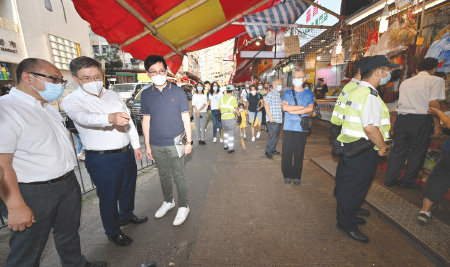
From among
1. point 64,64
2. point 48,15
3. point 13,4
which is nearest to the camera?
point 13,4

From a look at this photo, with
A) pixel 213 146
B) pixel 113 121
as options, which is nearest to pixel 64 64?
pixel 213 146

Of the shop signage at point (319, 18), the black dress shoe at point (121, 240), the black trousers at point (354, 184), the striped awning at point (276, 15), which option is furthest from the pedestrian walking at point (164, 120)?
the shop signage at point (319, 18)

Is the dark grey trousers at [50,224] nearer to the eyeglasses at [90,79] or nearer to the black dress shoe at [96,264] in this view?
the black dress shoe at [96,264]

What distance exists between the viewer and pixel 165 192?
3072 millimetres

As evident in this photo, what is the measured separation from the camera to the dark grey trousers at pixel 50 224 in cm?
146

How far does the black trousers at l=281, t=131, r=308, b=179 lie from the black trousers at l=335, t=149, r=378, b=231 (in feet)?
4.17

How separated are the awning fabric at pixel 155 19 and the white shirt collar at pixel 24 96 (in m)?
1.38

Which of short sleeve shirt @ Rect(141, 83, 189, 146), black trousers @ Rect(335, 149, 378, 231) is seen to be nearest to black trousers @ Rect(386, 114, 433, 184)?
black trousers @ Rect(335, 149, 378, 231)

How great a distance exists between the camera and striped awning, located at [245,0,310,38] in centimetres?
413

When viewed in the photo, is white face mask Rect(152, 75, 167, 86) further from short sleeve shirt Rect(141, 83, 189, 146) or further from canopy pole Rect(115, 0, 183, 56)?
canopy pole Rect(115, 0, 183, 56)

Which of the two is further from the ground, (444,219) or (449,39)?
(449,39)

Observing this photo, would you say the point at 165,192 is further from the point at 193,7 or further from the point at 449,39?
the point at 449,39

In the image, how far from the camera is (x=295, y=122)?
376cm

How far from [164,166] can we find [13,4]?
17.7m
